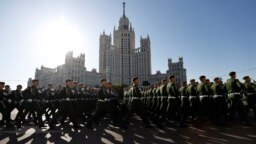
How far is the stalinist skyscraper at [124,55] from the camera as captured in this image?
159 metres

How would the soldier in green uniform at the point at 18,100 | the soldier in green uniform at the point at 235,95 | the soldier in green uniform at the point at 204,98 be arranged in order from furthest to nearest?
the soldier in green uniform at the point at 18,100, the soldier in green uniform at the point at 204,98, the soldier in green uniform at the point at 235,95

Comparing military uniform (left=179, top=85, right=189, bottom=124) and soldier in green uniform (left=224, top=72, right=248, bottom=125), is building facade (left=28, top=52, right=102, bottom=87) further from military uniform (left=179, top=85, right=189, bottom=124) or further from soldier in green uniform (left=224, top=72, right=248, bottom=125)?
soldier in green uniform (left=224, top=72, right=248, bottom=125)

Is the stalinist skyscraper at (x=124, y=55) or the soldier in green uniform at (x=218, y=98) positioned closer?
the soldier in green uniform at (x=218, y=98)

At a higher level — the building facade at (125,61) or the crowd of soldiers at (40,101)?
the building facade at (125,61)

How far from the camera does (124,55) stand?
539 feet

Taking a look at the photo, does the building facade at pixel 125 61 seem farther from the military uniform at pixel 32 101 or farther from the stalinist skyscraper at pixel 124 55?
the military uniform at pixel 32 101

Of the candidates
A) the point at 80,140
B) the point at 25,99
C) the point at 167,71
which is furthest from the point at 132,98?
the point at 167,71

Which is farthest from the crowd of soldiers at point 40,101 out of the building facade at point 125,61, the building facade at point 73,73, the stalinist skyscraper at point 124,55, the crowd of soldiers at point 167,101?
Result: the stalinist skyscraper at point 124,55

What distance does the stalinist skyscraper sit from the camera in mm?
159125

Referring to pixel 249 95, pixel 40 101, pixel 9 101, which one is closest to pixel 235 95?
pixel 249 95

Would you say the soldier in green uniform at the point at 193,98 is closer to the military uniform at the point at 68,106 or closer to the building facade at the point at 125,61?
the military uniform at the point at 68,106

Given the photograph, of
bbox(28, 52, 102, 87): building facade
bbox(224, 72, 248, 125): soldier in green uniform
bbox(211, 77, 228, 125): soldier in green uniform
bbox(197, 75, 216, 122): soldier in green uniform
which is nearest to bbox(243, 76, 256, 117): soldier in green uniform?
bbox(224, 72, 248, 125): soldier in green uniform

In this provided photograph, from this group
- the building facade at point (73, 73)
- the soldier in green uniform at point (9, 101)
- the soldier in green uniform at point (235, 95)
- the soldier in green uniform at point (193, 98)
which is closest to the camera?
the soldier in green uniform at point (235, 95)

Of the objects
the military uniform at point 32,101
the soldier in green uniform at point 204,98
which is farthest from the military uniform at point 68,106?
the soldier in green uniform at point 204,98
